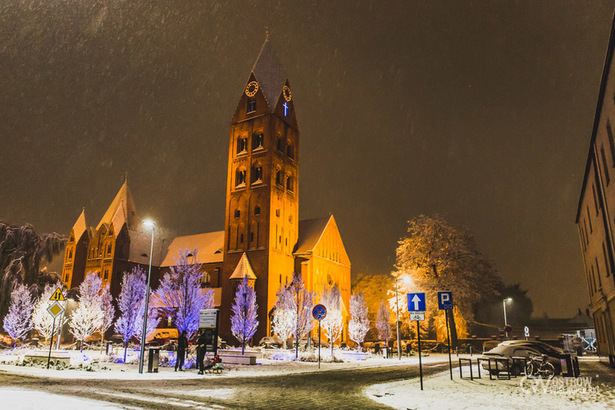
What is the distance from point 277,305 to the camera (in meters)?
47.8

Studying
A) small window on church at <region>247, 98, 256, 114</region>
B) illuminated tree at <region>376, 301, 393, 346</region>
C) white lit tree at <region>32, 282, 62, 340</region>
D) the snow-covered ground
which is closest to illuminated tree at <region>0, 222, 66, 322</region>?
white lit tree at <region>32, 282, 62, 340</region>

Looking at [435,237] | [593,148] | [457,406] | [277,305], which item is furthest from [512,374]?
[277,305]

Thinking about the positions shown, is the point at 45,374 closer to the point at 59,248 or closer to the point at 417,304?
the point at 417,304

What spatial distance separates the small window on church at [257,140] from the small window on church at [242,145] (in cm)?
127

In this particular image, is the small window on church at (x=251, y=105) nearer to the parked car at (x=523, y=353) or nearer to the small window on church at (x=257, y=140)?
the small window on church at (x=257, y=140)

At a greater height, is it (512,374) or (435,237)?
(435,237)

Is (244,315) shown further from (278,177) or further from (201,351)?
(201,351)

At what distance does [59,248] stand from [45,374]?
71.9 ft

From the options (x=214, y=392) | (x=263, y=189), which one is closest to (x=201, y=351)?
(x=214, y=392)

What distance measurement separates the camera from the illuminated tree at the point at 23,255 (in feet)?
109

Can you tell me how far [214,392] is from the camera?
12.5 m

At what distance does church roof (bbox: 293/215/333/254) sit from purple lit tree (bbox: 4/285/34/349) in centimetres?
2979

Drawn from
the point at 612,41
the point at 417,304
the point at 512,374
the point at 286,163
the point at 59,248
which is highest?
the point at 286,163

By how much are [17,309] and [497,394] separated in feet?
122
